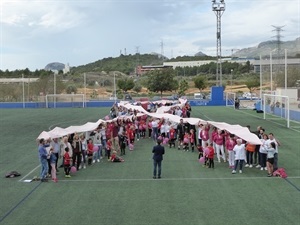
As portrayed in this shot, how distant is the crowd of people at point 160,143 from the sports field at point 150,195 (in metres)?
0.52

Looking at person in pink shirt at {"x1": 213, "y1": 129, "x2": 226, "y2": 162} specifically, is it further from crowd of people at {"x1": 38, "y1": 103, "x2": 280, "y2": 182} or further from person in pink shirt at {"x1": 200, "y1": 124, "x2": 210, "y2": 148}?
person in pink shirt at {"x1": 200, "y1": 124, "x2": 210, "y2": 148}

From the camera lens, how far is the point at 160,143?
57.1 ft

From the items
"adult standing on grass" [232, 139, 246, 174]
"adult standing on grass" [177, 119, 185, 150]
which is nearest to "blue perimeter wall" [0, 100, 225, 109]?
"adult standing on grass" [177, 119, 185, 150]

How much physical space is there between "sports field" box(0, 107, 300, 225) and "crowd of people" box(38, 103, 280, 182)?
0.52 metres

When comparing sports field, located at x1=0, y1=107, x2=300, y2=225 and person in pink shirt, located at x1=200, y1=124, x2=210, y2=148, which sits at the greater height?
person in pink shirt, located at x1=200, y1=124, x2=210, y2=148

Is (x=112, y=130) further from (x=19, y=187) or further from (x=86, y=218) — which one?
(x=86, y=218)

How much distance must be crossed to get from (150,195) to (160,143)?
10.8 ft

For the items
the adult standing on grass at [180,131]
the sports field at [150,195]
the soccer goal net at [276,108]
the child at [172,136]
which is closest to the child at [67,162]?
the sports field at [150,195]

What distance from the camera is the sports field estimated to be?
39.5 ft

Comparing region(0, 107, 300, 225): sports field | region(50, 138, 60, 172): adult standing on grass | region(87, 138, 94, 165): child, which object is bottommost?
region(0, 107, 300, 225): sports field

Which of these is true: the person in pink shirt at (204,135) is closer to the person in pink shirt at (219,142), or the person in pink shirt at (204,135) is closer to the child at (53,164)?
the person in pink shirt at (219,142)

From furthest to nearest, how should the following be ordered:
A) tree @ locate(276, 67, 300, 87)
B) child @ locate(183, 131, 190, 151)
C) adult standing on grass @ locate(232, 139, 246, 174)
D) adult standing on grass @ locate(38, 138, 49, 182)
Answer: tree @ locate(276, 67, 300, 87) < child @ locate(183, 131, 190, 151) < adult standing on grass @ locate(232, 139, 246, 174) < adult standing on grass @ locate(38, 138, 49, 182)

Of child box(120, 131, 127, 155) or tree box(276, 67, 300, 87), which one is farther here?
tree box(276, 67, 300, 87)

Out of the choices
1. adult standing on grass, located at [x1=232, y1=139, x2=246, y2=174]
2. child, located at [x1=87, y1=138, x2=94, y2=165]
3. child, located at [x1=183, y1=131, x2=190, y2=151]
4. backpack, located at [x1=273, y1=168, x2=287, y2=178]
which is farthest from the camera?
child, located at [x1=183, y1=131, x2=190, y2=151]
